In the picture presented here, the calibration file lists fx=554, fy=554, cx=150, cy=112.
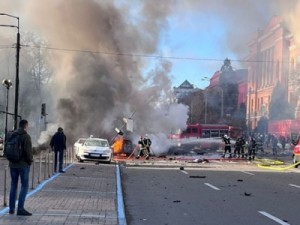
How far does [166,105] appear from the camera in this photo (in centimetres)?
4391

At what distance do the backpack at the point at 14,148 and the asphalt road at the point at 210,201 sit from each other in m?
2.19

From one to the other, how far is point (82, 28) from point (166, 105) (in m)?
9.33

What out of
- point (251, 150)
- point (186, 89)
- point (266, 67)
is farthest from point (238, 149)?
point (186, 89)

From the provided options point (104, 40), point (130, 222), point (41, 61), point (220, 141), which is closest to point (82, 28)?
point (104, 40)

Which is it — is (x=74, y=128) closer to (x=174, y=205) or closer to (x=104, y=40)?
(x=104, y=40)

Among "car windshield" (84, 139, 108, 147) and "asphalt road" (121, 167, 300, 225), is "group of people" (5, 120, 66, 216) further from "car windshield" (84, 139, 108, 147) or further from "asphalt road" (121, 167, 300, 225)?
"car windshield" (84, 139, 108, 147)

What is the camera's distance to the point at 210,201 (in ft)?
41.7

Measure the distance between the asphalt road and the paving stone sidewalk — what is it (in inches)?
19.8

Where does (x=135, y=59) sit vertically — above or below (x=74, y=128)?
above

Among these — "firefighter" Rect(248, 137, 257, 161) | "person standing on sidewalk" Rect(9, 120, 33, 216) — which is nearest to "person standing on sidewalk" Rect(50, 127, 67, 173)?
"person standing on sidewalk" Rect(9, 120, 33, 216)

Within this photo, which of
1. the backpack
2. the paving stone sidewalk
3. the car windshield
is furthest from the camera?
the car windshield

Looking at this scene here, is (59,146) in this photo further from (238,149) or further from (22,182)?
(238,149)

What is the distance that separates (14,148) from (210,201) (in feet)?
17.4

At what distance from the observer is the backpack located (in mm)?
9094
